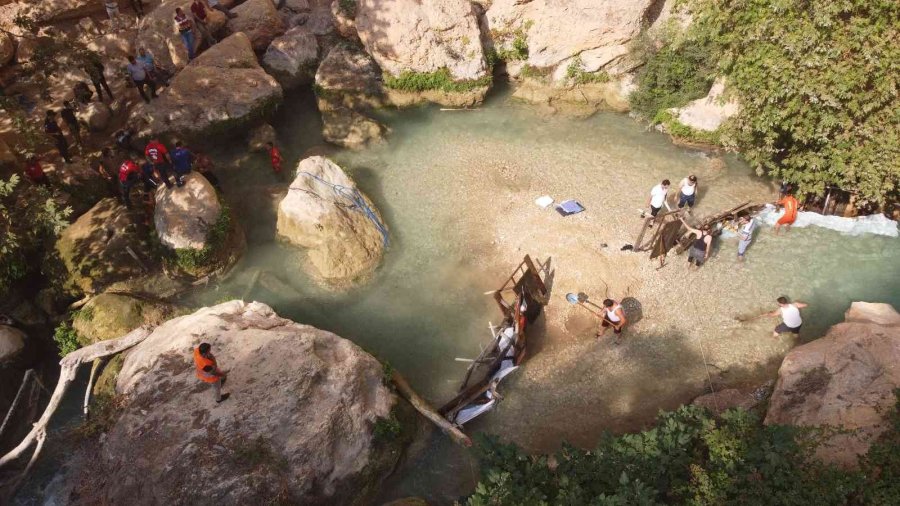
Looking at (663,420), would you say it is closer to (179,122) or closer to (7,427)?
(7,427)

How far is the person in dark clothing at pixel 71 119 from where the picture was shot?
17891 mm

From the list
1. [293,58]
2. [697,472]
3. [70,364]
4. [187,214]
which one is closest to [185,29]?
[293,58]

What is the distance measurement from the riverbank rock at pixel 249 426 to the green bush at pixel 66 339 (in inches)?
104

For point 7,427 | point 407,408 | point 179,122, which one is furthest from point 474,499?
point 179,122

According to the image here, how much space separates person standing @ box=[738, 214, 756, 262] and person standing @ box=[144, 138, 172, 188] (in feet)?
56.3

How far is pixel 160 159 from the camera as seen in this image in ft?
52.0

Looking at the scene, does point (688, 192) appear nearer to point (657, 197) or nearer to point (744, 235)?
point (657, 197)

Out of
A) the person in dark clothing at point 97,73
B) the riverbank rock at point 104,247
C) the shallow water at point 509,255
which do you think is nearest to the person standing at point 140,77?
the person in dark clothing at point 97,73

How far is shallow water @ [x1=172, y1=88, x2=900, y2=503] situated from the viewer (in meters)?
13.7

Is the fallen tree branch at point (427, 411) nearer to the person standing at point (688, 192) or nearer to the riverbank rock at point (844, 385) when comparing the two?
the riverbank rock at point (844, 385)

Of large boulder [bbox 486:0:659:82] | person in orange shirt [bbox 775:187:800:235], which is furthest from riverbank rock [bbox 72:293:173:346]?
person in orange shirt [bbox 775:187:800:235]

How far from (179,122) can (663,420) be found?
18.8 m

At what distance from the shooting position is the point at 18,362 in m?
→ 13.9

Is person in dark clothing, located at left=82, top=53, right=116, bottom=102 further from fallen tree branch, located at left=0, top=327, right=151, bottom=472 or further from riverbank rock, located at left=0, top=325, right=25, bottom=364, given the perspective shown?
fallen tree branch, located at left=0, top=327, right=151, bottom=472
